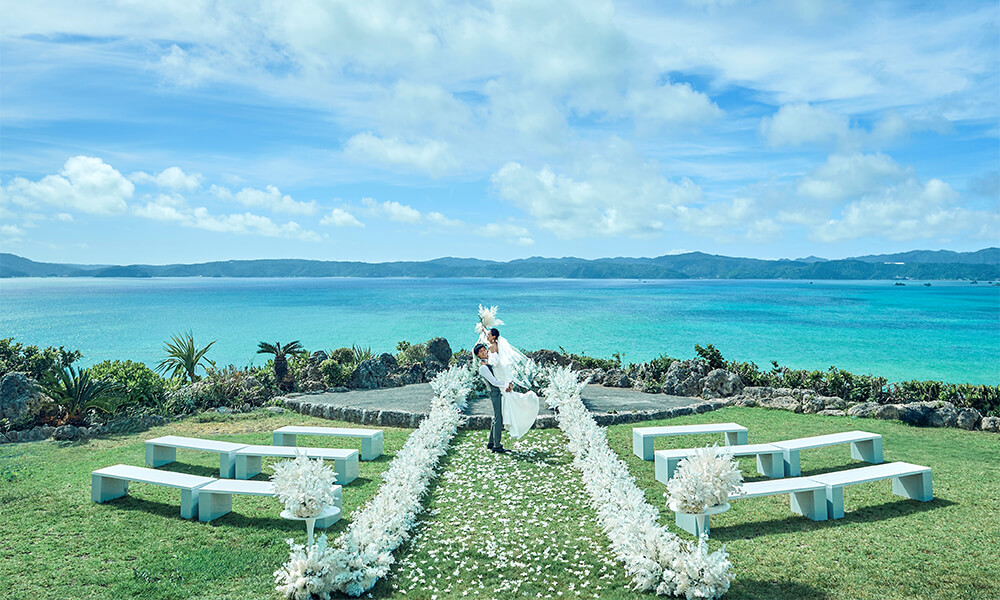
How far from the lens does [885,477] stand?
261 inches

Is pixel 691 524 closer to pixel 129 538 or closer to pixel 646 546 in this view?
pixel 646 546

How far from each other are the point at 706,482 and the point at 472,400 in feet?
28.8

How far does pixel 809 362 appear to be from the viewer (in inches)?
1190

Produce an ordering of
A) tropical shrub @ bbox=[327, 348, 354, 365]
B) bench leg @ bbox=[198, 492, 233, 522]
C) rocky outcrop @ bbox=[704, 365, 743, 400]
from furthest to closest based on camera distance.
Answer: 1. tropical shrub @ bbox=[327, 348, 354, 365]
2. rocky outcrop @ bbox=[704, 365, 743, 400]
3. bench leg @ bbox=[198, 492, 233, 522]

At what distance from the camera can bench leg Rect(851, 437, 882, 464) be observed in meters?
8.58

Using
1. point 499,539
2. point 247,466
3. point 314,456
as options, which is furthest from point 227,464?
point 499,539

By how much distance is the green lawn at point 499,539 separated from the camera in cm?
490

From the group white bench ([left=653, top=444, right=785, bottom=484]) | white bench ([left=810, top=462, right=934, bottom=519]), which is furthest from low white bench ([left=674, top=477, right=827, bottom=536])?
white bench ([left=653, top=444, right=785, bottom=484])

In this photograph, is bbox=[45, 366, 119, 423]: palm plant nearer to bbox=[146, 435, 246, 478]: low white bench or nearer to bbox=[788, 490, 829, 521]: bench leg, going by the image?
bbox=[146, 435, 246, 478]: low white bench

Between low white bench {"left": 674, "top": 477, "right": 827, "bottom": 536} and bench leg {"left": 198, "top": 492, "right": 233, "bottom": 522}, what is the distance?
5221 mm

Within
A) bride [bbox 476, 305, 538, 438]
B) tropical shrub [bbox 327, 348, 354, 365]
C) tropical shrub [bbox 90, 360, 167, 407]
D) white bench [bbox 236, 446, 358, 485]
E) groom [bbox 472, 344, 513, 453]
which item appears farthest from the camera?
tropical shrub [bbox 327, 348, 354, 365]

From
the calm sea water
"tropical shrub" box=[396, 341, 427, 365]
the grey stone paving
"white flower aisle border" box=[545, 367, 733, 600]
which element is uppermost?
"tropical shrub" box=[396, 341, 427, 365]

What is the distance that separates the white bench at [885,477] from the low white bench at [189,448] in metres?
7.69

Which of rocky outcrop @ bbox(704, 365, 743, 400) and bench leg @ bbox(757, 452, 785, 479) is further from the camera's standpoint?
rocky outcrop @ bbox(704, 365, 743, 400)
